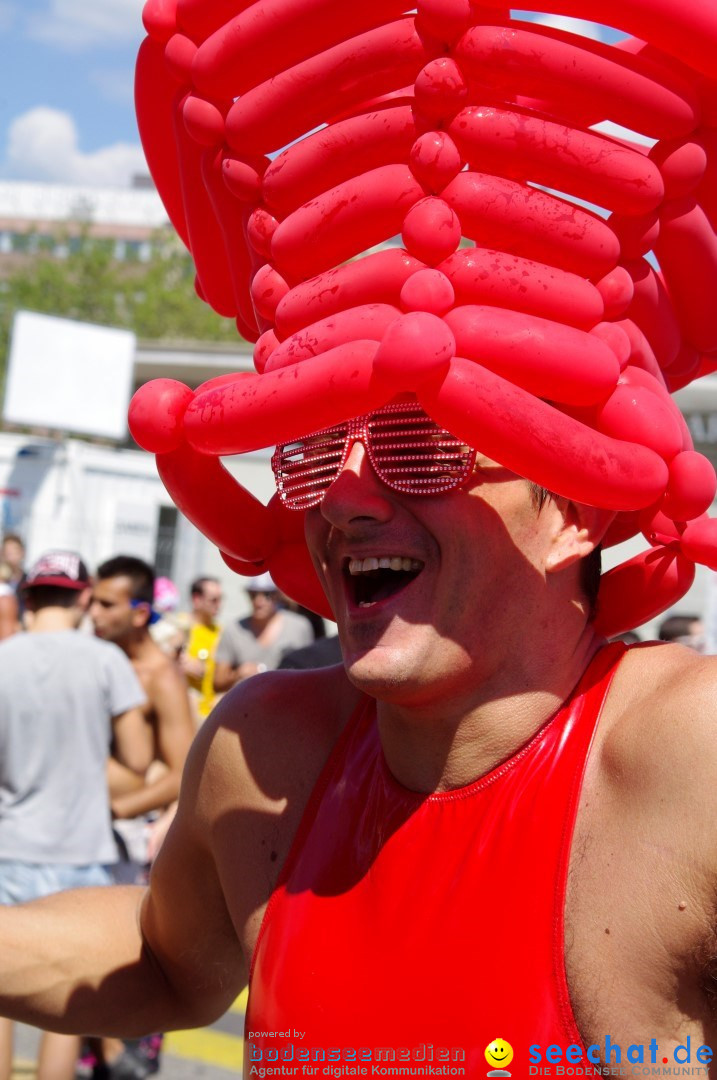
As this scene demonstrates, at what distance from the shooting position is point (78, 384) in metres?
20.0

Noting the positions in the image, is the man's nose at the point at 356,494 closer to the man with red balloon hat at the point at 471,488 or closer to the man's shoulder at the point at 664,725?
the man with red balloon hat at the point at 471,488

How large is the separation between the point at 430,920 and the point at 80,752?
3.54 metres

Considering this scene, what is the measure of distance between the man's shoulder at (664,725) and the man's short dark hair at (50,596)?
3780mm

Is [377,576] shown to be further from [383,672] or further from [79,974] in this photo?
[79,974]

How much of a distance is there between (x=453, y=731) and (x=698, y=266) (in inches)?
30.6

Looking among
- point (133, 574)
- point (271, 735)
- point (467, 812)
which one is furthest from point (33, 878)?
point (467, 812)

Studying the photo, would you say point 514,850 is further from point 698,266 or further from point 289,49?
point 289,49

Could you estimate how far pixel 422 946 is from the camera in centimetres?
175

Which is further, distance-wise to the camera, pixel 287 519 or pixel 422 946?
pixel 287 519

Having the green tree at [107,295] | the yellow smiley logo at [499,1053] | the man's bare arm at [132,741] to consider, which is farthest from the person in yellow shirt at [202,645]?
the green tree at [107,295]

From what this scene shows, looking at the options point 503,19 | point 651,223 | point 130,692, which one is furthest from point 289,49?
point 130,692

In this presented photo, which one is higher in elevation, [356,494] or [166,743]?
[356,494]

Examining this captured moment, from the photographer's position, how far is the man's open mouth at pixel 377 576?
1.85m

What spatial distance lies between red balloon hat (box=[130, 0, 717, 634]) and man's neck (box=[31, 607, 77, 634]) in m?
3.41
